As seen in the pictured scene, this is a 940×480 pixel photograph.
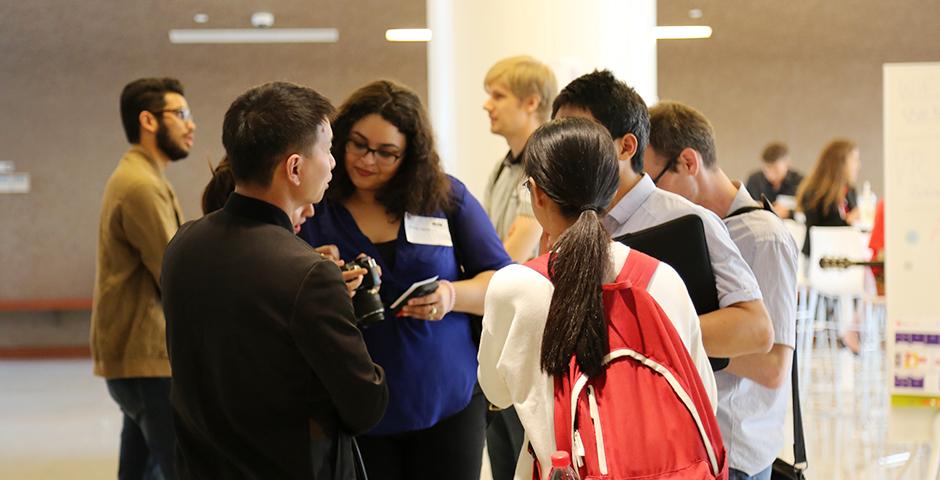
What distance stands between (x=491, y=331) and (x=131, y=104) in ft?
8.87

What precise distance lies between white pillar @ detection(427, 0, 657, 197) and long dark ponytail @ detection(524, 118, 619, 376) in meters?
2.37

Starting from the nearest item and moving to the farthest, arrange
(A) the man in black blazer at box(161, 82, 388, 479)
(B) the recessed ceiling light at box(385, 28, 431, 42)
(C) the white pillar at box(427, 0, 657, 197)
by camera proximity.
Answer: (A) the man in black blazer at box(161, 82, 388, 479), (C) the white pillar at box(427, 0, 657, 197), (B) the recessed ceiling light at box(385, 28, 431, 42)

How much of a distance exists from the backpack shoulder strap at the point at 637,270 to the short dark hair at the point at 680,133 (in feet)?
2.38

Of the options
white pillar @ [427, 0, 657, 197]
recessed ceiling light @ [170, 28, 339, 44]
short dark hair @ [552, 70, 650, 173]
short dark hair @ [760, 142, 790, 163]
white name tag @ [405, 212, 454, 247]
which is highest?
recessed ceiling light @ [170, 28, 339, 44]

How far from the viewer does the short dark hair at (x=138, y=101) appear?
3.90 meters

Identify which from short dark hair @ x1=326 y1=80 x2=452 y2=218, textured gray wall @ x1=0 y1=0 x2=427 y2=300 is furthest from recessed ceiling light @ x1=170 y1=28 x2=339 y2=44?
short dark hair @ x1=326 y1=80 x2=452 y2=218

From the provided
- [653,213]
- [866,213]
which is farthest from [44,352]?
[653,213]

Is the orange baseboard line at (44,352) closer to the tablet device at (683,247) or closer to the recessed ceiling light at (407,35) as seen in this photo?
the recessed ceiling light at (407,35)

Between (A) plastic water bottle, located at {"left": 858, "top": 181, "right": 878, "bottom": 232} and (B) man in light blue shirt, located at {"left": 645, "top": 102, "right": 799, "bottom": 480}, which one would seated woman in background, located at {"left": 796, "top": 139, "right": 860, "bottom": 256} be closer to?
(A) plastic water bottle, located at {"left": 858, "top": 181, "right": 878, "bottom": 232}

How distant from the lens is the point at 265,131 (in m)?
1.84

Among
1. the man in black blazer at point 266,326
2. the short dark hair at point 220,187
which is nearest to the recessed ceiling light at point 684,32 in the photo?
the short dark hair at point 220,187

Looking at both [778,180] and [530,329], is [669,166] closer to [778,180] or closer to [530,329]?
[530,329]

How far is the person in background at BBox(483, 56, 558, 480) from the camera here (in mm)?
3219

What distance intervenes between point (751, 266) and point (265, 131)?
3.47 ft
